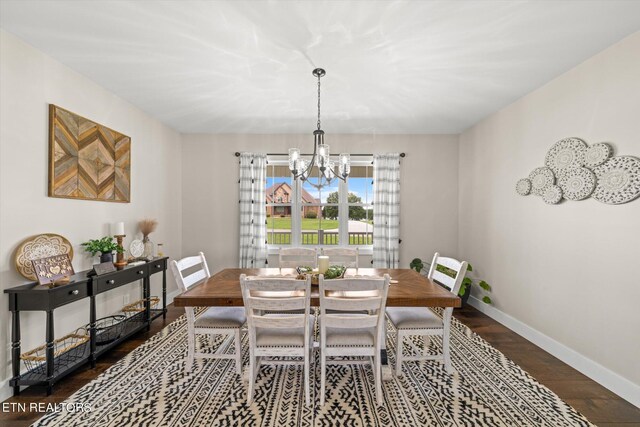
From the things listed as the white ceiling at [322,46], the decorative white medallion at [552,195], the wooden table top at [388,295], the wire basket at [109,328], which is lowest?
the wire basket at [109,328]

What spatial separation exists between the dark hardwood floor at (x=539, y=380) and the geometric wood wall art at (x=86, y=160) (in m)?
1.54

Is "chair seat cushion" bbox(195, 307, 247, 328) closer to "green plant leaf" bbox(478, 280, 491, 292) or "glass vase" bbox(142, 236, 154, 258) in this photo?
"glass vase" bbox(142, 236, 154, 258)

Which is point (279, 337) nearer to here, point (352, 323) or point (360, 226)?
point (352, 323)

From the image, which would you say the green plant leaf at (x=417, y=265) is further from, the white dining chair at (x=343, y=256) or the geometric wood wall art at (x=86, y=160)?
the geometric wood wall art at (x=86, y=160)

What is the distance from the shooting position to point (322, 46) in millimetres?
2229

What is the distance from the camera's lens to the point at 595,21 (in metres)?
A: 1.95

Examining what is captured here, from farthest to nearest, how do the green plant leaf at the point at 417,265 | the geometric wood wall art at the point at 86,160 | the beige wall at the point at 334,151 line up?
the beige wall at the point at 334,151, the green plant leaf at the point at 417,265, the geometric wood wall art at the point at 86,160

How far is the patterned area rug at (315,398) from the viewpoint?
6.21 ft

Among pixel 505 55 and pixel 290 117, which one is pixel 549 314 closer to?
pixel 505 55

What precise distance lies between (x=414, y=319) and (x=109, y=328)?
9.94 feet

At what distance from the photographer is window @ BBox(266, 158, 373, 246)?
15.6ft

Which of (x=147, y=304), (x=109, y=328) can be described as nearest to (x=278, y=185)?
(x=147, y=304)

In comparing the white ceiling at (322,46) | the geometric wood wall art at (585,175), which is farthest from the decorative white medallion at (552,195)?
the white ceiling at (322,46)

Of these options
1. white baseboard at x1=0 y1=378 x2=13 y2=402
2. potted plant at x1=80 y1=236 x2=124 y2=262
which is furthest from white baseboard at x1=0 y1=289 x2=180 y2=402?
potted plant at x1=80 y1=236 x2=124 y2=262
